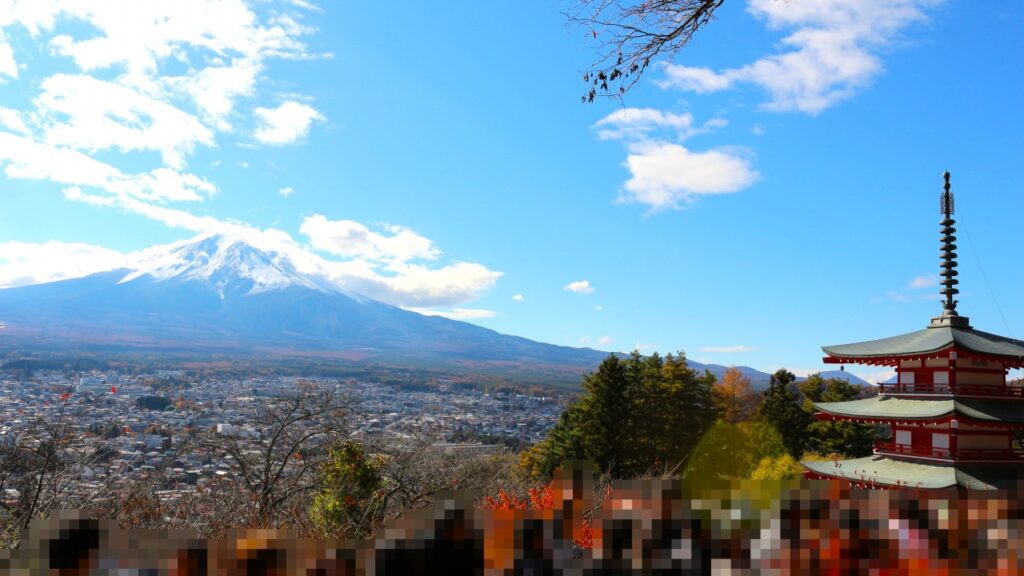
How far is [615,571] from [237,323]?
127593 mm

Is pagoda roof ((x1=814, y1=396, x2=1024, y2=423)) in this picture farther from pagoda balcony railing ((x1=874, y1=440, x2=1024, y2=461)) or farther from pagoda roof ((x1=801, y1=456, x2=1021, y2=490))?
pagoda roof ((x1=801, y1=456, x2=1021, y2=490))

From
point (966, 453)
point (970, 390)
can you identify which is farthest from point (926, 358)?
point (966, 453)

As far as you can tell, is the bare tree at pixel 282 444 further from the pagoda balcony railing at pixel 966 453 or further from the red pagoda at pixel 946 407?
the pagoda balcony railing at pixel 966 453

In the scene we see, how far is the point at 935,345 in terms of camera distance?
14.4m

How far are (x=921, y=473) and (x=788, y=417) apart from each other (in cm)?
1537

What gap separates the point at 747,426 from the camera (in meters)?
29.8

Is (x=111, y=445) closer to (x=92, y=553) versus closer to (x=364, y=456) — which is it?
(x=364, y=456)

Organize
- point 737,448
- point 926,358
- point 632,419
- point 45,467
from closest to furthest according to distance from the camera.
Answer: point 45,467 < point 926,358 < point 632,419 < point 737,448

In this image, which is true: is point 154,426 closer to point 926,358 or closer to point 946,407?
point 946,407

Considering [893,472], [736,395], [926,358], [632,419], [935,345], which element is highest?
[935,345]

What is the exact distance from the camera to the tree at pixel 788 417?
28.8 m

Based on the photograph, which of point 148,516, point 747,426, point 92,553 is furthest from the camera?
point 747,426

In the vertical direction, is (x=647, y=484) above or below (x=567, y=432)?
above

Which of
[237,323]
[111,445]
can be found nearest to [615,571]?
[111,445]
